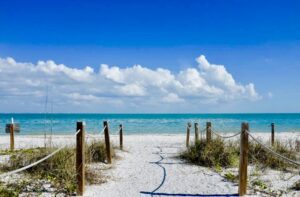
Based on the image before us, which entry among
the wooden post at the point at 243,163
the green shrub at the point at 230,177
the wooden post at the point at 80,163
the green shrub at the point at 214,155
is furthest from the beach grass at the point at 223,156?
the wooden post at the point at 80,163

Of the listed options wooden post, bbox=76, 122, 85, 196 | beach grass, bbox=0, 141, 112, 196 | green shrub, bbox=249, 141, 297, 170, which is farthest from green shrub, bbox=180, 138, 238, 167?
wooden post, bbox=76, 122, 85, 196

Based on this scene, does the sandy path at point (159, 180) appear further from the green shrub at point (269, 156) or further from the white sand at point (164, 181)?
the green shrub at point (269, 156)

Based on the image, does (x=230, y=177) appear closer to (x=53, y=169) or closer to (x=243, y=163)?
(x=243, y=163)

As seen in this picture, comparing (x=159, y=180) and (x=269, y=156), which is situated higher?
(x=269, y=156)

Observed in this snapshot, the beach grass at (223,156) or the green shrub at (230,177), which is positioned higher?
the beach grass at (223,156)

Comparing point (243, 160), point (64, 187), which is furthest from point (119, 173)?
point (243, 160)

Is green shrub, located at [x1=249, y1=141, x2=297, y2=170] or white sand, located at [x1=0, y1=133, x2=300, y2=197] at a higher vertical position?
green shrub, located at [x1=249, y1=141, x2=297, y2=170]

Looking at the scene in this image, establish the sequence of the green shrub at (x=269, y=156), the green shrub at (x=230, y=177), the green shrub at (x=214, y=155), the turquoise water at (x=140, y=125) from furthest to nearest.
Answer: the turquoise water at (x=140, y=125) → the green shrub at (x=214, y=155) → the green shrub at (x=269, y=156) → the green shrub at (x=230, y=177)

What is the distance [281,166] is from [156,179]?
401 centimetres

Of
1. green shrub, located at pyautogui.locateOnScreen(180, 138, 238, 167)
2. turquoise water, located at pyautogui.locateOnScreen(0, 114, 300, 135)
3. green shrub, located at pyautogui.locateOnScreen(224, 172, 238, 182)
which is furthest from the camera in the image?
turquoise water, located at pyautogui.locateOnScreen(0, 114, 300, 135)

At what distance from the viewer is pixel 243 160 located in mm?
7891

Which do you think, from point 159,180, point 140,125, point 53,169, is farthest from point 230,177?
point 140,125

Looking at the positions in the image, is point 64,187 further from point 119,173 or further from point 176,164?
point 176,164

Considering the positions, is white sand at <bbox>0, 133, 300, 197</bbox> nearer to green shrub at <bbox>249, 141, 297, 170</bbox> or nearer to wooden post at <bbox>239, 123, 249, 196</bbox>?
wooden post at <bbox>239, 123, 249, 196</bbox>
